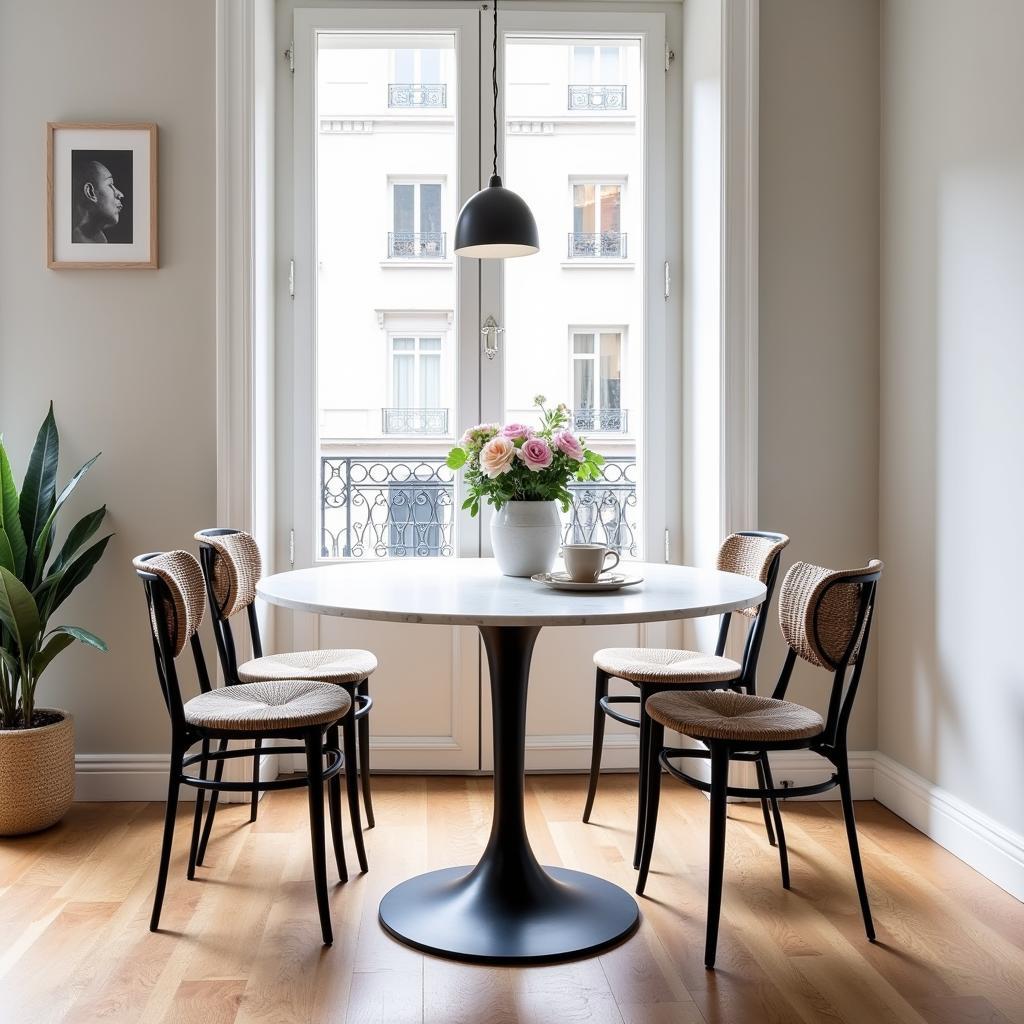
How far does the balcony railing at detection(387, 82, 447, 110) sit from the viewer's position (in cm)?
342

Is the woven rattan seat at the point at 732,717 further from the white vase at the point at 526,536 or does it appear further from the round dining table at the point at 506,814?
the white vase at the point at 526,536

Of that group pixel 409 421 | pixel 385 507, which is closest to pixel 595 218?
pixel 409 421

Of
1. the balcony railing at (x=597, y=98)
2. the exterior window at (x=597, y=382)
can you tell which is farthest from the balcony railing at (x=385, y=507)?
the balcony railing at (x=597, y=98)

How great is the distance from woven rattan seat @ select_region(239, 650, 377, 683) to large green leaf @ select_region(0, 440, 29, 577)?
0.77 meters

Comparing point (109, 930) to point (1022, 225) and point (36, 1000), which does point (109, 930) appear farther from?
point (1022, 225)

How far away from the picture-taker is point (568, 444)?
7.60 ft

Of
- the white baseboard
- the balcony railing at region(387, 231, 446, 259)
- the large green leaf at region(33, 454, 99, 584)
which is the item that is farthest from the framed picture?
the white baseboard

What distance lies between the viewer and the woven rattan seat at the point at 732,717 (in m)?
2.11

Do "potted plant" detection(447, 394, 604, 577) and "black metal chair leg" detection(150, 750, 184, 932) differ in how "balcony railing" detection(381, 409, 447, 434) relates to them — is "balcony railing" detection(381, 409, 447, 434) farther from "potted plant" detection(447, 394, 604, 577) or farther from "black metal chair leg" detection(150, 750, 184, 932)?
"black metal chair leg" detection(150, 750, 184, 932)

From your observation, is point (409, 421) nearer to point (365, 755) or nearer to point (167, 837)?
point (365, 755)

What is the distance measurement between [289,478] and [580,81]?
1.73 metres

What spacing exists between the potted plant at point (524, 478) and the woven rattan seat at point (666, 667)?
17.5 inches

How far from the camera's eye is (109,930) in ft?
7.38

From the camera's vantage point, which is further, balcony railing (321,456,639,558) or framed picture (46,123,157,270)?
balcony railing (321,456,639,558)
